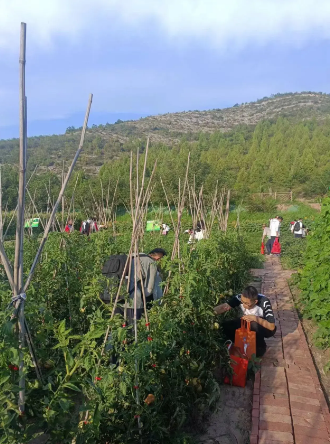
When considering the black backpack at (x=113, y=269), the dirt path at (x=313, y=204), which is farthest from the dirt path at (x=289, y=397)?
the dirt path at (x=313, y=204)

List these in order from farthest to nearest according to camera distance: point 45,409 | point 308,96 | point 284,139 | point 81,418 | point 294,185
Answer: point 308,96
point 284,139
point 294,185
point 81,418
point 45,409

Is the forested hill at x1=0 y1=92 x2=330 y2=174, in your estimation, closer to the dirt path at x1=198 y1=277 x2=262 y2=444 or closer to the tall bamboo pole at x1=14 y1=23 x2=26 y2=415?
the dirt path at x1=198 y1=277 x2=262 y2=444

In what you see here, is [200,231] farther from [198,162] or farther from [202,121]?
[202,121]

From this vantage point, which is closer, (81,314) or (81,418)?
(81,418)

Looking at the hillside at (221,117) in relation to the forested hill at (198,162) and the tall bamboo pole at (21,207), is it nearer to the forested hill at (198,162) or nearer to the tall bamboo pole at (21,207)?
the forested hill at (198,162)

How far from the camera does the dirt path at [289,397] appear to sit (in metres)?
2.60

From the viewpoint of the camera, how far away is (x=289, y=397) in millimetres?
3023

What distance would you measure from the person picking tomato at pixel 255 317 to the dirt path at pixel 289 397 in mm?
279

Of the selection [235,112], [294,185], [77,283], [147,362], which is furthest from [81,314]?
[235,112]

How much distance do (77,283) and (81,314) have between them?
35 cm

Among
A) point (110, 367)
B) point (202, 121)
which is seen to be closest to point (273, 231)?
point (110, 367)

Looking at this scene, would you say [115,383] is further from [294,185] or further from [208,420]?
[294,185]

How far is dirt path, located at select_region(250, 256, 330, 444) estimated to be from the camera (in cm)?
260

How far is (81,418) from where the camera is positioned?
2.10 metres
